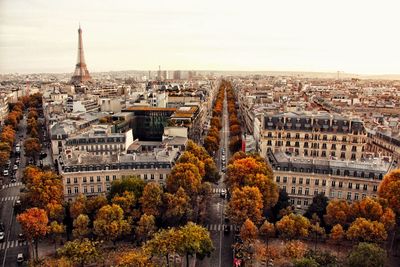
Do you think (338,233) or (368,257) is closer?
(368,257)

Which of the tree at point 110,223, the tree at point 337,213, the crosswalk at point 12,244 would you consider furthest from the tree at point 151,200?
the tree at point 337,213

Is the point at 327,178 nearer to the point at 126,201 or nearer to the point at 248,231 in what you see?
the point at 248,231

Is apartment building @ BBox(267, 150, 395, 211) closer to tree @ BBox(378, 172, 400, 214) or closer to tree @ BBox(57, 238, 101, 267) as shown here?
tree @ BBox(378, 172, 400, 214)

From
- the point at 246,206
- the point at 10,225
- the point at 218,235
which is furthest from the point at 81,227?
the point at 246,206

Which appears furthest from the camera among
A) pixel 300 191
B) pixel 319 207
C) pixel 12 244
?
pixel 300 191

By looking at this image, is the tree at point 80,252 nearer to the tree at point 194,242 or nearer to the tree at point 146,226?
the tree at point 146,226

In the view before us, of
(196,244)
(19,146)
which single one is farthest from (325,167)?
(19,146)

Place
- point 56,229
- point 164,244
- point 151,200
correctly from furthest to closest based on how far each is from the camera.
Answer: point 151,200, point 56,229, point 164,244

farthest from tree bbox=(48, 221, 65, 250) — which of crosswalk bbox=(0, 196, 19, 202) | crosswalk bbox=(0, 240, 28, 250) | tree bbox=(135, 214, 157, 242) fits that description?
crosswalk bbox=(0, 196, 19, 202)
